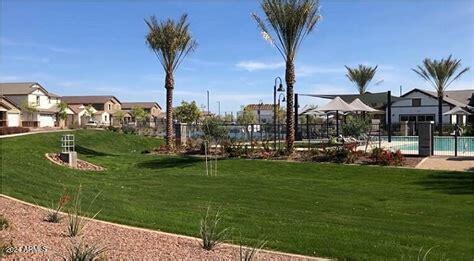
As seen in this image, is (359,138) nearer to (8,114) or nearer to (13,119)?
(8,114)

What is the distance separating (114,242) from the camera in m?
6.88

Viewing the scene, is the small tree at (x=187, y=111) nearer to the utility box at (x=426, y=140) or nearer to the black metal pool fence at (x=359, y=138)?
the black metal pool fence at (x=359, y=138)

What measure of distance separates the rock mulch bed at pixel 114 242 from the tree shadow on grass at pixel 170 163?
1296cm

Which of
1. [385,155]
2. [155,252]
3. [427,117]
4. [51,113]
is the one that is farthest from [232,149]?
[51,113]

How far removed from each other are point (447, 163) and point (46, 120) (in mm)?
58778

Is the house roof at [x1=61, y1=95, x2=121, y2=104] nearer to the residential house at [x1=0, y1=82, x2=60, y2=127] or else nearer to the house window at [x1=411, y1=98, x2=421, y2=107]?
the residential house at [x1=0, y1=82, x2=60, y2=127]

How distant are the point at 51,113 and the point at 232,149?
5130 centimetres

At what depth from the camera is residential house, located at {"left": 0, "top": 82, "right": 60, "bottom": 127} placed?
64438 millimetres

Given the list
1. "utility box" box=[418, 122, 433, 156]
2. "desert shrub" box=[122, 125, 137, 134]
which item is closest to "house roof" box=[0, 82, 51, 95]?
"desert shrub" box=[122, 125, 137, 134]

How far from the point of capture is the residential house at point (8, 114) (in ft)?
177

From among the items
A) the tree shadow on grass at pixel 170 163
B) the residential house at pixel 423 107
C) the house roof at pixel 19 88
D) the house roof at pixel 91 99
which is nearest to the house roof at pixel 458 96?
the residential house at pixel 423 107

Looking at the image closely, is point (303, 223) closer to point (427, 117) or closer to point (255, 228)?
point (255, 228)

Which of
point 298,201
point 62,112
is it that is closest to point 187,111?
point 62,112

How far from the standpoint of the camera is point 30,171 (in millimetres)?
14828
